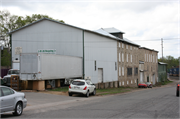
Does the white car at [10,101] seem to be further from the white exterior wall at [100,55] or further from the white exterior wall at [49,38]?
the white exterior wall at [100,55]

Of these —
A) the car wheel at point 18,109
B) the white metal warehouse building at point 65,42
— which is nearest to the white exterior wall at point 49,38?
the white metal warehouse building at point 65,42

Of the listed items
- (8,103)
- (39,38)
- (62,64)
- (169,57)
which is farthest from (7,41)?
(169,57)

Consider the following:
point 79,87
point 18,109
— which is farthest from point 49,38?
point 18,109

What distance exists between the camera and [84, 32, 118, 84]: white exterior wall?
115 ft

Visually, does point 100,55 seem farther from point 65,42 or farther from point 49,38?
point 49,38

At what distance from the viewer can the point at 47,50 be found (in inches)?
1404

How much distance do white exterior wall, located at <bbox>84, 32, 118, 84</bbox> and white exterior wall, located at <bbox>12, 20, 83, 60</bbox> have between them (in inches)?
65.0

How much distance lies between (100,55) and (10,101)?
2895 cm

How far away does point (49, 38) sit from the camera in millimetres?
35656

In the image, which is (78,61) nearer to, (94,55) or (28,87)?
(94,55)

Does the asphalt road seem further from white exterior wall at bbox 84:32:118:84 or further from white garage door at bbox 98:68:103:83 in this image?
white garage door at bbox 98:68:103:83

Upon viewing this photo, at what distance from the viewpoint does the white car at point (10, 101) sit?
10408mm

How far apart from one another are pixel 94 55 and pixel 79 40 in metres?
4.36

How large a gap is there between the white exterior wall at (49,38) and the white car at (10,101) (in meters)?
22.6
